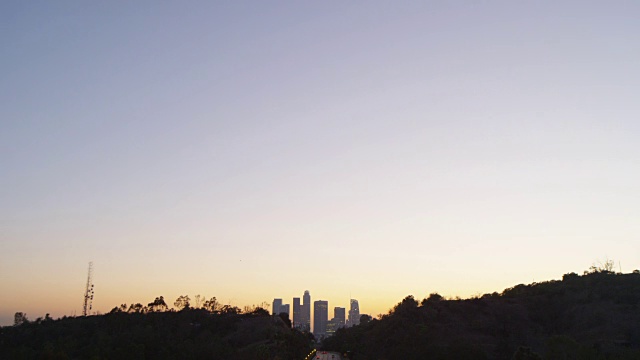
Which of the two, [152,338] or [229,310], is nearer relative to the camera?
[152,338]

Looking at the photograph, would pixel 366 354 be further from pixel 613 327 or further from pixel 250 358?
pixel 613 327

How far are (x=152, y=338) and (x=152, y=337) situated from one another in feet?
2.80

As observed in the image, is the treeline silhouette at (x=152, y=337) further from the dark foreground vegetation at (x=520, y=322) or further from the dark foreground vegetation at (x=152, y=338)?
the dark foreground vegetation at (x=520, y=322)

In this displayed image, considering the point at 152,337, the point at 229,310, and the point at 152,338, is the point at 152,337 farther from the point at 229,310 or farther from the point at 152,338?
the point at 229,310

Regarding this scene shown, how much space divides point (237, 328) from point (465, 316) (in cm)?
3975

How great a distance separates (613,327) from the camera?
74.4 meters

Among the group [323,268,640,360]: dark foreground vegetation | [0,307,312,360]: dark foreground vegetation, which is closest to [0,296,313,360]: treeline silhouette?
[0,307,312,360]: dark foreground vegetation

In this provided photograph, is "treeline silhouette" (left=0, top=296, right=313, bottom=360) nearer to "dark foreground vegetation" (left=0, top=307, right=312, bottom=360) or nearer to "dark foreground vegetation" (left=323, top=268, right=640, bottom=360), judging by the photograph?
"dark foreground vegetation" (left=0, top=307, right=312, bottom=360)

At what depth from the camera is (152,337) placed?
271 feet

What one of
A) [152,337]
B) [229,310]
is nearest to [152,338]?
[152,337]

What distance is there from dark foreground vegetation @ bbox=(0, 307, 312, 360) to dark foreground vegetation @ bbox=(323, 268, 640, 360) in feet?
60.9

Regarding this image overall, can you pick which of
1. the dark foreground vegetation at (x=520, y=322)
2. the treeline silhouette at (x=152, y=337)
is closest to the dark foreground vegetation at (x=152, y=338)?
the treeline silhouette at (x=152, y=337)

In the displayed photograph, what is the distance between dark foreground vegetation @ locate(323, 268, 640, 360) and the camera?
236 feet

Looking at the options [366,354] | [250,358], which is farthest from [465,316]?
[250,358]
